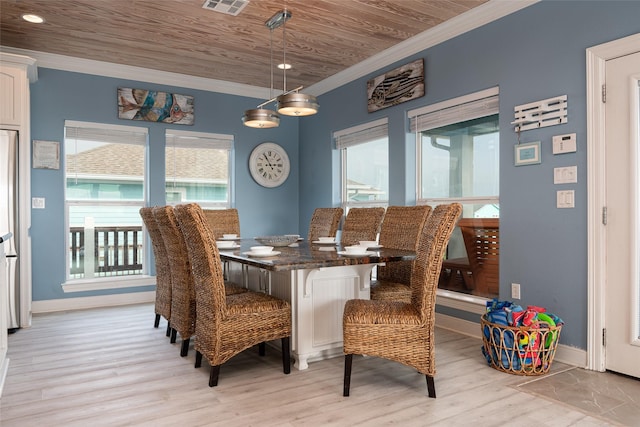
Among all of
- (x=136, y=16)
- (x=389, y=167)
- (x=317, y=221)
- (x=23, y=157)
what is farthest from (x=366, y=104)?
(x=23, y=157)

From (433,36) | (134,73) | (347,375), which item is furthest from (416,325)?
(134,73)

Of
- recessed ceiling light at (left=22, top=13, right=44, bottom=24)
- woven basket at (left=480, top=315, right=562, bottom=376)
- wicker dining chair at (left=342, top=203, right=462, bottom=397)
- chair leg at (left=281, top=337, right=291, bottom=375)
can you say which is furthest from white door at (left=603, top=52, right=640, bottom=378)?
recessed ceiling light at (left=22, top=13, right=44, bottom=24)

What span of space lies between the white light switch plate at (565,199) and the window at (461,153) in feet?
1.85

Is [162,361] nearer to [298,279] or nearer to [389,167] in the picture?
[298,279]

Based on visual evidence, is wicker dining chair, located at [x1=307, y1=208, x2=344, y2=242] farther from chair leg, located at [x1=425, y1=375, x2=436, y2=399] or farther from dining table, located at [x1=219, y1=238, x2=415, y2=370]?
chair leg, located at [x1=425, y1=375, x2=436, y2=399]

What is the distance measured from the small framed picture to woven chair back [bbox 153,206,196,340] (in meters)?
2.47

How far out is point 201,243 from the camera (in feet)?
7.92

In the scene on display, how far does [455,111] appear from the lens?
374 cm

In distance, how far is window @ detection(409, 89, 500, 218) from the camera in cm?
353

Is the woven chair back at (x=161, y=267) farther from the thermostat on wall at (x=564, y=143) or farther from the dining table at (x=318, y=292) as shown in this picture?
the thermostat on wall at (x=564, y=143)

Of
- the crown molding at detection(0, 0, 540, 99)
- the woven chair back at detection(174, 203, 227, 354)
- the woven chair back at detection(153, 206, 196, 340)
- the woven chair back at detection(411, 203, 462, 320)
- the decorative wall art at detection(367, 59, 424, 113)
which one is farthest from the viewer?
the decorative wall art at detection(367, 59, 424, 113)

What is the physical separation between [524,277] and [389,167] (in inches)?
70.2

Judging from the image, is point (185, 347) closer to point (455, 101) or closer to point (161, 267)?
point (161, 267)

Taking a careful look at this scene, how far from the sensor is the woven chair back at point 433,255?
2252 mm
